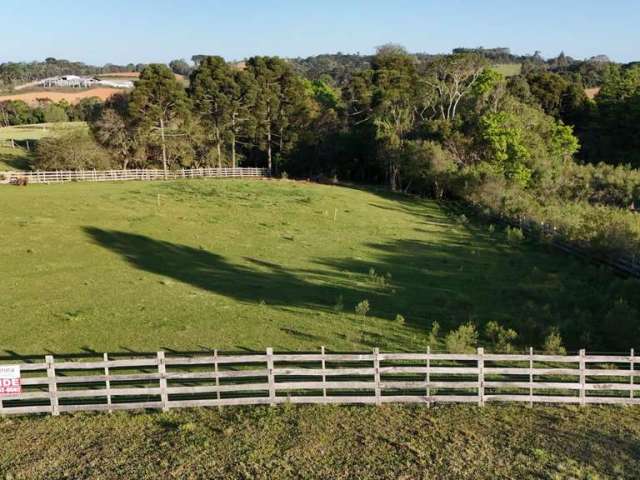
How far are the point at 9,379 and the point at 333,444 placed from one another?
7.14 meters

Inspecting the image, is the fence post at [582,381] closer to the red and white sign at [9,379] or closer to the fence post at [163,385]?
the fence post at [163,385]

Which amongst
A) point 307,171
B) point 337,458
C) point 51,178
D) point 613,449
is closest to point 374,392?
point 337,458

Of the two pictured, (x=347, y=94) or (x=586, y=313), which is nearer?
(x=586, y=313)

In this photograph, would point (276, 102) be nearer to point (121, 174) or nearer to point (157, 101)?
point (157, 101)

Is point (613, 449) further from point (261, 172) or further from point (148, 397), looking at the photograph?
point (261, 172)

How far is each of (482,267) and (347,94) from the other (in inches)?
2129

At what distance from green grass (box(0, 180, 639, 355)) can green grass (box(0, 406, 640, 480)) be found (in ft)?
17.1

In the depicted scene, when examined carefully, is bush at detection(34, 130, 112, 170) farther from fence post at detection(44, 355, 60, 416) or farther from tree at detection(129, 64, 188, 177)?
fence post at detection(44, 355, 60, 416)

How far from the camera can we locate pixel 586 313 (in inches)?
849

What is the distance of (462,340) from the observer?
17500 millimetres

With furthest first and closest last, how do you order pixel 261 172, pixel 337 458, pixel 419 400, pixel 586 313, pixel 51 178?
pixel 261 172 < pixel 51 178 < pixel 586 313 < pixel 419 400 < pixel 337 458

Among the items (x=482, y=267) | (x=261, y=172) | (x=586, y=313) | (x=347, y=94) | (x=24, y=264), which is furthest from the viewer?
(x=347, y=94)

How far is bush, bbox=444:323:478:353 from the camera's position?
1709 centimetres

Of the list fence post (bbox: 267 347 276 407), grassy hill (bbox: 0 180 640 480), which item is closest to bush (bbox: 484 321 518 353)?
grassy hill (bbox: 0 180 640 480)
